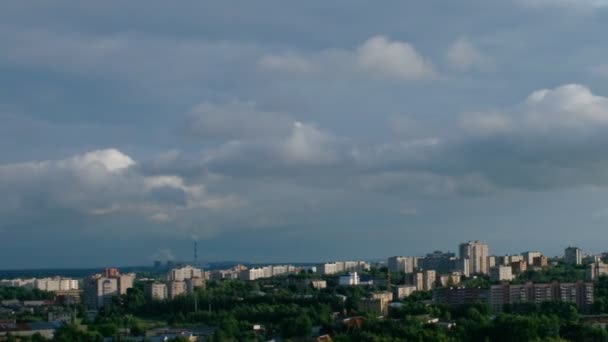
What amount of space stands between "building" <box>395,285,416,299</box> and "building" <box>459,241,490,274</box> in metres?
18.4

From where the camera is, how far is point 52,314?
41781 millimetres

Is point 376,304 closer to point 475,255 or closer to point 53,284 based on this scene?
point 475,255

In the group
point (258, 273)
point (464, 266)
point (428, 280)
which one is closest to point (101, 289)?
point (428, 280)

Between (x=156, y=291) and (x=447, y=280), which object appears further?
(x=447, y=280)

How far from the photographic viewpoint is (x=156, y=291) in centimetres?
5162

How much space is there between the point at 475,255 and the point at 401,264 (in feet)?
26.4

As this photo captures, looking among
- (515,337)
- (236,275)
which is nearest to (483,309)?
(515,337)

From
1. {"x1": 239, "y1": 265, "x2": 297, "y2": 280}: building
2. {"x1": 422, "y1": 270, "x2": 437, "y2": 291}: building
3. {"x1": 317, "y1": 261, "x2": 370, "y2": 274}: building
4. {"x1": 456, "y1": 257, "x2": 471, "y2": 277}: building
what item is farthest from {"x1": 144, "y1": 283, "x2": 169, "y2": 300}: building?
{"x1": 317, "y1": 261, "x2": 370, "y2": 274}: building

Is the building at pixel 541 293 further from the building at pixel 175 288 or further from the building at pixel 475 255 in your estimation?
the building at pixel 475 255

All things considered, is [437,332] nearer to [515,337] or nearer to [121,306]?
[515,337]

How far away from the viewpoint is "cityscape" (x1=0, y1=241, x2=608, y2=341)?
29328 mm

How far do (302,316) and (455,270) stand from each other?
36.3 metres

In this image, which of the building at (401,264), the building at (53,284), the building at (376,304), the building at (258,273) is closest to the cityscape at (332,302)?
the building at (376,304)

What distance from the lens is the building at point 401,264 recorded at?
7294 centimetres
